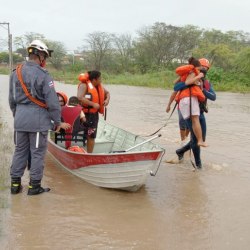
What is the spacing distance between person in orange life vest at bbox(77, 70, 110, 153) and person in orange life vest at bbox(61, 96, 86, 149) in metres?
0.12

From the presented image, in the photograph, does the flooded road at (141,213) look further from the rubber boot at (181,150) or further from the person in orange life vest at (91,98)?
the person in orange life vest at (91,98)

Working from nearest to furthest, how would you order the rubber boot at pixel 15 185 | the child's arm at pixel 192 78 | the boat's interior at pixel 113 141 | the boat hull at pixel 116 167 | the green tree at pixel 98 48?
the boat hull at pixel 116 167 < the rubber boot at pixel 15 185 < the child's arm at pixel 192 78 < the boat's interior at pixel 113 141 < the green tree at pixel 98 48

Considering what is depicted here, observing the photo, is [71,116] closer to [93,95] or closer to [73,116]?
[73,116]

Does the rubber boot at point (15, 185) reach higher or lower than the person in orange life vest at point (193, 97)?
lower

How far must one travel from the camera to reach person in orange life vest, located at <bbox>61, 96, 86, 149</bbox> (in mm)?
6137

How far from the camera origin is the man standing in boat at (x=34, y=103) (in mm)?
4953

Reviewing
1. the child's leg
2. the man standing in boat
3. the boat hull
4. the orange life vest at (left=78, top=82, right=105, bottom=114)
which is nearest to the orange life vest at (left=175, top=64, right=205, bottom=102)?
the child's leg

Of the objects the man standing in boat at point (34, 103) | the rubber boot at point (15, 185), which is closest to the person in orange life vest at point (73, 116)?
the man standing in boat at point (34, 103)

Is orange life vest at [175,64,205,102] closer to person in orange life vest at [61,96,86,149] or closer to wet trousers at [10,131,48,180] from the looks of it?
person in orange life vest at [61,96,86,149]

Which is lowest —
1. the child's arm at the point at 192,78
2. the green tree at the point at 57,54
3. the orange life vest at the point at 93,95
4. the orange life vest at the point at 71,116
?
the green tree at the point at 57,54

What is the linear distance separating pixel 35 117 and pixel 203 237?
A: 2278 millimetres

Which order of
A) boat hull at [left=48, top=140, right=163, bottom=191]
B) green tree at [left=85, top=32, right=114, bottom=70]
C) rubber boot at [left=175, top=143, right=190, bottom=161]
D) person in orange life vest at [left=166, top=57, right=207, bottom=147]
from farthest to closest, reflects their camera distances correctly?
green tree at [left=85, top=32, right=114, bottom=70] < rubber boot at [left=175, top=143, right=190, bottom=161] < person in orange life vest at [left=166, top=57, right=207, bottom=147] < boat hull at [left=48, top=140, right=163, bottom=191]

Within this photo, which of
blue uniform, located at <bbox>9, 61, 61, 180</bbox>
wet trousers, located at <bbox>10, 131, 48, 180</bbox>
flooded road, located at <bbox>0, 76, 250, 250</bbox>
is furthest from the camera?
wet trousers, located at <bbox>10, 131, 48, 180</bbox>

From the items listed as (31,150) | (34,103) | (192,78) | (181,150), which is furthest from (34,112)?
(181,150)
